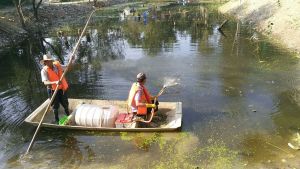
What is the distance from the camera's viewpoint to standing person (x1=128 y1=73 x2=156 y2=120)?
1128 cm

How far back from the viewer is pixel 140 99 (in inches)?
448

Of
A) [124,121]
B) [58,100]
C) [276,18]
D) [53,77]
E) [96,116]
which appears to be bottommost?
[124,121]

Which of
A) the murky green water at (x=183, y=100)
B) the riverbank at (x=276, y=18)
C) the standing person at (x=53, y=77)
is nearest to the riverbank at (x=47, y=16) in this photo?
the murky green water at (x=183, y=100)

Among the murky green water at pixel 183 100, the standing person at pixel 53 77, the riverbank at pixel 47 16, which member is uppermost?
the riverbank at pixel 47 16

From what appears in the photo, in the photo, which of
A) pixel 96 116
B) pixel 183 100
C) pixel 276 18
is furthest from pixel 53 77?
pixel 276 18

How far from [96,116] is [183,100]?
4160 mm

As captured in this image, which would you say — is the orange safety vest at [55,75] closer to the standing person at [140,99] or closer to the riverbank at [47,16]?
the standing person at [140,99]

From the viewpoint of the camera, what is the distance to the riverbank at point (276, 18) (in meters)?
23.6

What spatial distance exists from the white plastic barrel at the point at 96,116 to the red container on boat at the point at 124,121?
0.59ft

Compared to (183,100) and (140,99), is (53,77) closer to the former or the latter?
(140,99)

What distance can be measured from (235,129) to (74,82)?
875 centimetres

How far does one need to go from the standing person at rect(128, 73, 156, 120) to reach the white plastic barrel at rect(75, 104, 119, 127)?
2.39 ft

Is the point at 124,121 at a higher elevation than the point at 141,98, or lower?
lower

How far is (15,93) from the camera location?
16.6m
